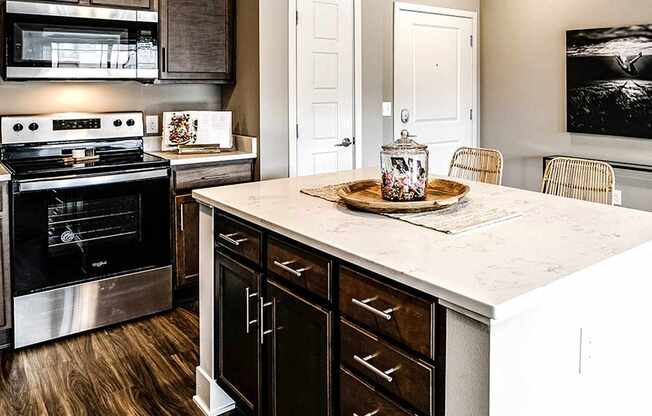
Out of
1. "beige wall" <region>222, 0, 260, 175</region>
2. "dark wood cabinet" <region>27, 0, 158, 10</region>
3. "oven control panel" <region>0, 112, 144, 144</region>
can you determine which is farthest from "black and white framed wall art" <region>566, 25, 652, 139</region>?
"oven control panel" <region>0, 112, 144, 144</region>

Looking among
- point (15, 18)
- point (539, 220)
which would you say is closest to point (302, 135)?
point (15, 18)

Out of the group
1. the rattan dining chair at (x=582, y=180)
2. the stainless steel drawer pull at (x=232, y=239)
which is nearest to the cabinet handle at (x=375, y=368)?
the stainless steel drawer pull at (x=232, y=239)

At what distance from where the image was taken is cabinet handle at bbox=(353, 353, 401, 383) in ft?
4.94

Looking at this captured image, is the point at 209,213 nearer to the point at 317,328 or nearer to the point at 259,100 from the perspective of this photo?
the point at 317,328

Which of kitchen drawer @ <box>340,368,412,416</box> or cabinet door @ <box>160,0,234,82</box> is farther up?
cabinet door @ <box>160,0,234,82</box>

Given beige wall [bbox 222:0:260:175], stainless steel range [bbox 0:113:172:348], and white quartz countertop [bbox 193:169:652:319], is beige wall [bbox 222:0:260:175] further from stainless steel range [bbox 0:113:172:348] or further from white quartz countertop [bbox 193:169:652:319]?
white quartz countertop [bbox 193:169:652:319]

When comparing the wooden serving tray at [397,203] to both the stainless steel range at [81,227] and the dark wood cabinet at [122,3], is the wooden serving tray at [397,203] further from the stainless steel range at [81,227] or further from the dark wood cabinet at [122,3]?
the dark wood cabinet at [122,3]

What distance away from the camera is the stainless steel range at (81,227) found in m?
3.05

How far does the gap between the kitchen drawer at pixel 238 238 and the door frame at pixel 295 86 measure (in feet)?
6.15

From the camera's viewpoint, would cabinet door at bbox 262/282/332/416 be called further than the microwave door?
No

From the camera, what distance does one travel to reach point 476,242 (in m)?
1.69

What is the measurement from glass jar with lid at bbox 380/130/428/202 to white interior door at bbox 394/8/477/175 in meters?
2.79

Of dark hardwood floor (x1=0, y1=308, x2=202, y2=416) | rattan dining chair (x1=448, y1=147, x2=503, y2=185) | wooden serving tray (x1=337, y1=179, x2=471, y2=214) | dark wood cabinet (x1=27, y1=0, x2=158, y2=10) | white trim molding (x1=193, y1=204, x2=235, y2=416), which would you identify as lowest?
dark hardwood floor (x1=0, y1=308, x2=202, y2=416)

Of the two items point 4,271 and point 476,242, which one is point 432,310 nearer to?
point 476,242
